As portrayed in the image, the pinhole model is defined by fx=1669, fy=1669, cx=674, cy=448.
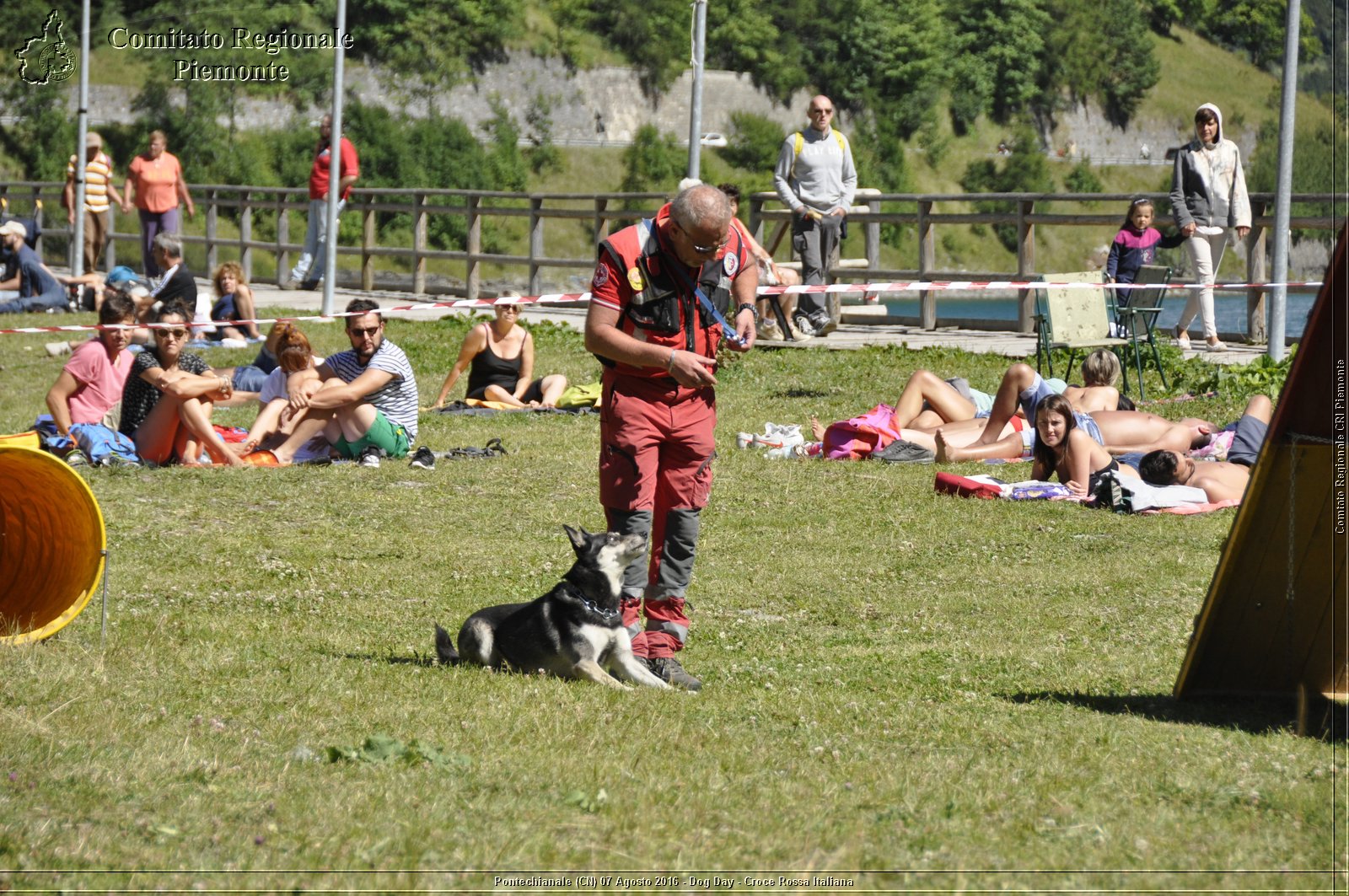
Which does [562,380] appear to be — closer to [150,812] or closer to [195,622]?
[195,622]

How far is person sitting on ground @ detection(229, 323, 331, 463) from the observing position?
501 inches

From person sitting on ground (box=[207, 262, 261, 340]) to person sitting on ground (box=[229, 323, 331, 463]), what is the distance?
5.37 m

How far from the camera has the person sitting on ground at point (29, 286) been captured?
2361 centimetres

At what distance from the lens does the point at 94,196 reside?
27.5 meters

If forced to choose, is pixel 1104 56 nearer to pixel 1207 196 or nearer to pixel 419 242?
pixel 419 242

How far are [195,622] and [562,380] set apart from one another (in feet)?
25.8

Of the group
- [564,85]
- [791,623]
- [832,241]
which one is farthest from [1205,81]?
[791,623]

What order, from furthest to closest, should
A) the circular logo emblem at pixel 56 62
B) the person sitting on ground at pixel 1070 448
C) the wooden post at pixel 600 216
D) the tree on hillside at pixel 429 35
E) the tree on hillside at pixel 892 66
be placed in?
the tree on hillside at pixel 892 66, the tree on hillside at pixel 429 35, the circular logo emblem at pixel 56 62, the wooden post at pixel 600 216, the person sitting on ground at pixel 1070 448

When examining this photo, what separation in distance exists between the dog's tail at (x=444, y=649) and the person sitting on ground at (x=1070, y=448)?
17.5 ft

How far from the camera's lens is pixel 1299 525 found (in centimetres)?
570

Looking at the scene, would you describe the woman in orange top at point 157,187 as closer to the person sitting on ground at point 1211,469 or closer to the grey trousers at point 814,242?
the grey trousers at point 814,242

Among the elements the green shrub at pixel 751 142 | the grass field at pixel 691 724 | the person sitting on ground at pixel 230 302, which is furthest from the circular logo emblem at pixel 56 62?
the green shrub at pixel 751 142

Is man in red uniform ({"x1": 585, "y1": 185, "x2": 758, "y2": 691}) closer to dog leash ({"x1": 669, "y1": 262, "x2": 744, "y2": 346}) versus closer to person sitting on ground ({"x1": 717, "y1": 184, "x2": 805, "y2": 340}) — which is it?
dog leash ({"x1": 669, "y1": 262, "x2": 744, "y2": 346})

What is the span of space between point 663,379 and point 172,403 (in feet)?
22.0
